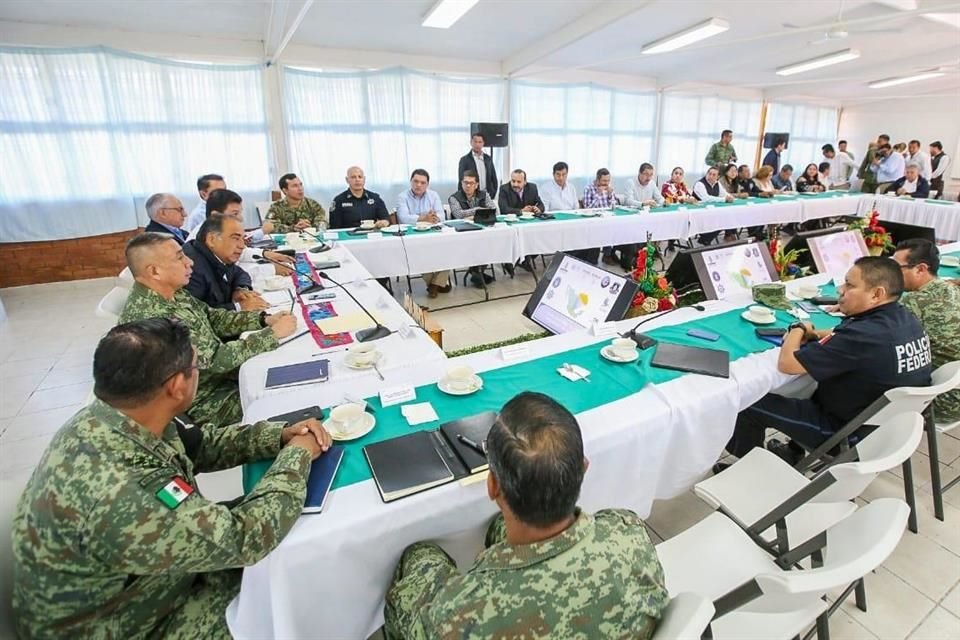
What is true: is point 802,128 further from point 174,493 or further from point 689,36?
point 174,493

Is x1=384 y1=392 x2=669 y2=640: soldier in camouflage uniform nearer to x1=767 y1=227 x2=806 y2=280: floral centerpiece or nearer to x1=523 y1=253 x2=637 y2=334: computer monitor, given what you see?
x1=523 y1=253 x2=637 y2=334: computer monitor

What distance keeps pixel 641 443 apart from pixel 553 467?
2.56ft

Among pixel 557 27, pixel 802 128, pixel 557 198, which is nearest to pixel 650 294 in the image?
pixel 557 198

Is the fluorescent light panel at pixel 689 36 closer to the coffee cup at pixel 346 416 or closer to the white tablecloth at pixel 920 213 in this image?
the white tablecloth at pixel 920 213

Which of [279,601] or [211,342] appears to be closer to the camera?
[279,601]

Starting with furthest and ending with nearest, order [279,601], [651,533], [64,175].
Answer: [64,175] < [651,533] < [279,601]

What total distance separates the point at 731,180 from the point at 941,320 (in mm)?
6064

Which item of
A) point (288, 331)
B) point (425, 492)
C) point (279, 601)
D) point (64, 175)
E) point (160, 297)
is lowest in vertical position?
point (279, 601)

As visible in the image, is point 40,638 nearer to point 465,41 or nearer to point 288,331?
point 288,331

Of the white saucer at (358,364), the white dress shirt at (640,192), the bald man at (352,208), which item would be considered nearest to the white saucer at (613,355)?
the white saucer at (358,364)

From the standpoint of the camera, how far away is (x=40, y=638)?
36.6 inches

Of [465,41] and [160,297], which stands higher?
[465,41]

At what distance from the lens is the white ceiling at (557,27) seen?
482cm

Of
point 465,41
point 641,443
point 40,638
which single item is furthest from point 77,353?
point 465,41
